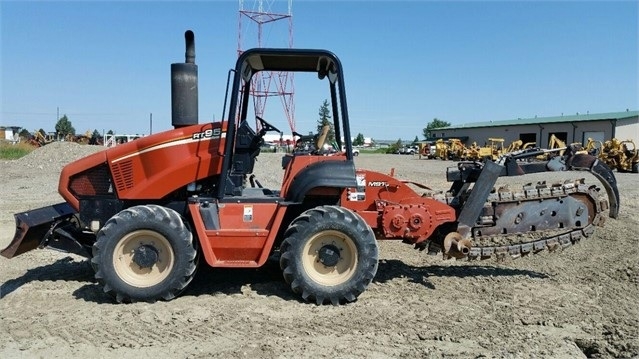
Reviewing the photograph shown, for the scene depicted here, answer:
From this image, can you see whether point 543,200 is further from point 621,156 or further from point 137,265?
point 621,156

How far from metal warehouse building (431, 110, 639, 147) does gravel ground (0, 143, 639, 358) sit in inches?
1515

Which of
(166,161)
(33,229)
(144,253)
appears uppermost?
(166,161)

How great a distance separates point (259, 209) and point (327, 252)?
875 millimetres

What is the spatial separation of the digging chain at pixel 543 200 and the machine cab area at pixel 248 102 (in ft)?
6.00

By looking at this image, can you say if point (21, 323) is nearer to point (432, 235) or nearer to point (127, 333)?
point (127, 333)

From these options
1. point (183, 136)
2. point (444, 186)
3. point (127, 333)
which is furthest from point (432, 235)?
point (444, 186)

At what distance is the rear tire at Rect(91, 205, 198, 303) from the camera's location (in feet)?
18.0

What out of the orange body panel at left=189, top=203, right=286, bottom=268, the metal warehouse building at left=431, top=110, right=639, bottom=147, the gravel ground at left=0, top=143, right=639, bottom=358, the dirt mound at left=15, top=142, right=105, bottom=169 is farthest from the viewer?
the metal warehouse building at left=431, top=110, right=639, bottom=147

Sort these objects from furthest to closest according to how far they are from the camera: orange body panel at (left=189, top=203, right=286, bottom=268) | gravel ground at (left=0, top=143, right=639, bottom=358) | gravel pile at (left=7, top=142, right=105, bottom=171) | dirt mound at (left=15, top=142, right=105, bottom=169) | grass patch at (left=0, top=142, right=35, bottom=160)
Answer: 1. grass patch at (left=0, top=142, right=35, bottom=160)
2. dirt mound at (left=15, top=142, right=105, bottom=169)
3. gravel pile at (left=7, top=142, right=105, bottom=171)
4. orange body panel at (left=189, top=203, right=286, bottom=268)
5. gravel ground at (left=0, top=143, right=639, bottom=358)

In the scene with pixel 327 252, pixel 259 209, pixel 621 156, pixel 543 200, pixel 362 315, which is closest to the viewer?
pixel 362 315

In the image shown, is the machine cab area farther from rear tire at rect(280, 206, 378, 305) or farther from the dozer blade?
the dozer blade

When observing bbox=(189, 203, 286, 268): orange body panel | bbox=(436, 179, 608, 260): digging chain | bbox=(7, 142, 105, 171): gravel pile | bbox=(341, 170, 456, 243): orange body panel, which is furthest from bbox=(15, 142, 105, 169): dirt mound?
bbox=(436, 179, 608, 260): digging chain

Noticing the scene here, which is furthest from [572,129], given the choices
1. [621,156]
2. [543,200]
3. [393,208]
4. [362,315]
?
→ [362,315]

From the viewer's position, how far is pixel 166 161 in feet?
19.4
